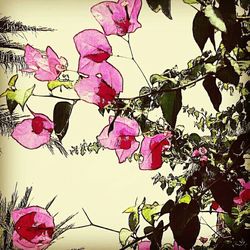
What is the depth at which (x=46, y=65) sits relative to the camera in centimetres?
113

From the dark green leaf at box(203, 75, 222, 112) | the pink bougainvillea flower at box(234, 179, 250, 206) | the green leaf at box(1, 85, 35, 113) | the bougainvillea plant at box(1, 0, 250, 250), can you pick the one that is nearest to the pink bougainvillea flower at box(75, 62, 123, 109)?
the bougainvillea plant at box(1, 0, 250, 250)

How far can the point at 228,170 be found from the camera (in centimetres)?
107

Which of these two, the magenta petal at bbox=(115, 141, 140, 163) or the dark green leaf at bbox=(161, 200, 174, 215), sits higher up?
the magenta petal at bbox=(115, 141, 140, 163)

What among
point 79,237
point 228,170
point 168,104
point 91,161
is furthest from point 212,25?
point 79,237

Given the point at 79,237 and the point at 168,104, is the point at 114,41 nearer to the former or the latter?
the point at 168,104

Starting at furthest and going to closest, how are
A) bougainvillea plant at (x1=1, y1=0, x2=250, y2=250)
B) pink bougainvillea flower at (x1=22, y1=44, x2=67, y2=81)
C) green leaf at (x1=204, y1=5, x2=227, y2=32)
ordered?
pink bougainvillea flower at (x1=22, y1=44, x2=67, y2=81), bougainvillea plant at (x1=1, y1=0, x2=250, y2=250), green leaf at (x1=204, y1=5, x2=227, y2=32)

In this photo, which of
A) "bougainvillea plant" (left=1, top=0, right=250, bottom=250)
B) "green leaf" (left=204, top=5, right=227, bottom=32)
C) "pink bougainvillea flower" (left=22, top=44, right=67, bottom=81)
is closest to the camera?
"green leaf" (left=204, top=5, right=227, bottom=32)

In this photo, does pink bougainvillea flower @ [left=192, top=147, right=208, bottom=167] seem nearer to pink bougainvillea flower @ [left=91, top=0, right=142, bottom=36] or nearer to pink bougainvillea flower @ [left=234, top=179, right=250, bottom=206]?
pink bougainvillea flower @ [left=234, top=179, right=250, bottom=206]

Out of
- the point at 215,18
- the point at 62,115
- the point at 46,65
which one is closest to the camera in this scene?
the point at 215,18

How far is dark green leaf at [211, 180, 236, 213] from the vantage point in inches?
41.0

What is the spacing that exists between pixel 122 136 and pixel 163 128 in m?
0.10

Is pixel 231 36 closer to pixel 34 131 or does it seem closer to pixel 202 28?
pixel 202 28

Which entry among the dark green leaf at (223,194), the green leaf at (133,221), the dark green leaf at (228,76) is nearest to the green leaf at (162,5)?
the dark green leaf at (228,76)

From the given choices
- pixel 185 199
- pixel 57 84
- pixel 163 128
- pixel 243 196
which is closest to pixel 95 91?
pixel 57 84
